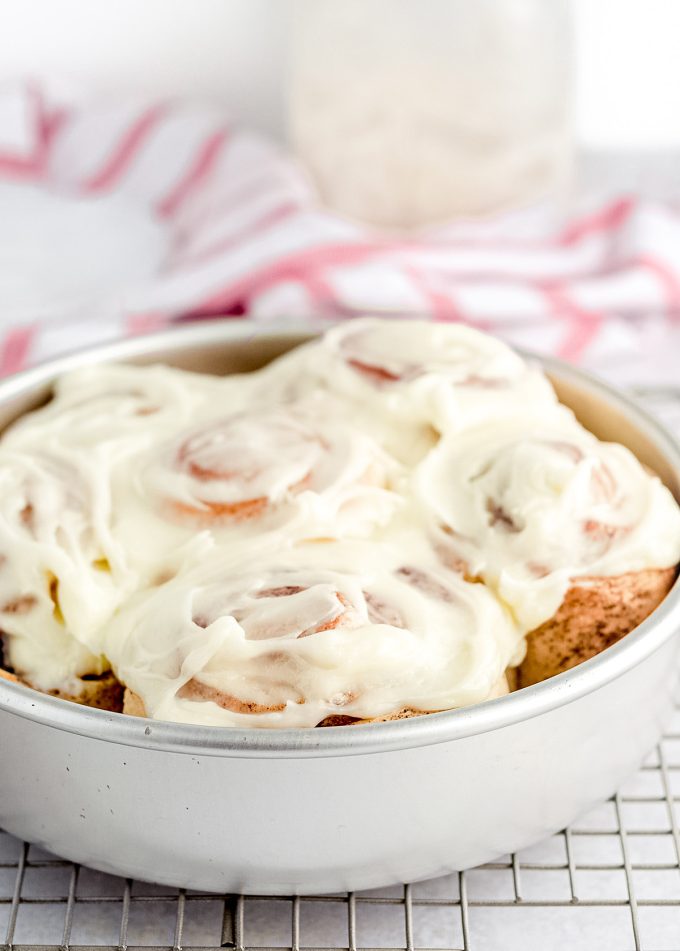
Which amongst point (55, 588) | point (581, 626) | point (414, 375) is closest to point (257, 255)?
point (414, 375)

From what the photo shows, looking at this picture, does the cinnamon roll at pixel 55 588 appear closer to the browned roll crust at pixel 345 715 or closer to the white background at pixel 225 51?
the browned roll crust at pixel 345 715

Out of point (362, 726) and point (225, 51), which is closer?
point (362, 726)

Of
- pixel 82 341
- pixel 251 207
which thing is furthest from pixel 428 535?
pixel 251 207

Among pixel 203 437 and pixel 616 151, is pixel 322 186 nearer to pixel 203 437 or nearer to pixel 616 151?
pixel 616 151

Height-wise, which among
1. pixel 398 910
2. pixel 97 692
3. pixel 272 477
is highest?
pixel 272 477

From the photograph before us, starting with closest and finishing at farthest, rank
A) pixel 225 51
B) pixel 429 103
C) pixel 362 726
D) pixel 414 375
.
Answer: pixel 362 726 < pixel 414 375 < pixel 429 103 < pixel 225 51

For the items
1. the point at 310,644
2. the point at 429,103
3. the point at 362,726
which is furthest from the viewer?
the point at 429,103

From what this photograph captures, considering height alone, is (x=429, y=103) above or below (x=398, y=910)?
above

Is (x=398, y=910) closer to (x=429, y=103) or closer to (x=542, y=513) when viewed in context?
(x=542, y=513)
